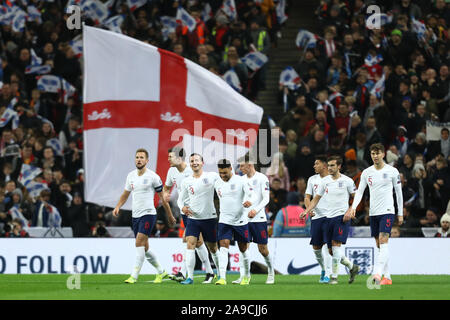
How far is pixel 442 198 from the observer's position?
24000 mm

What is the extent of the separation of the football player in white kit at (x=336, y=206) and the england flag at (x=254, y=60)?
31.1ft

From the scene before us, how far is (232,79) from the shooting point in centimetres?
2678

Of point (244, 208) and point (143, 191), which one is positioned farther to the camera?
point (143, 191)

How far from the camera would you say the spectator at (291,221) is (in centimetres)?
2253

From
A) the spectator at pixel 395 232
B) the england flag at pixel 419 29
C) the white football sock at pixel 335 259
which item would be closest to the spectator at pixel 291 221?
the spectator at pixel 395 232

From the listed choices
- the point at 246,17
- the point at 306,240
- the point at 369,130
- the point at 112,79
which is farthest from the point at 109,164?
the point at 246,17

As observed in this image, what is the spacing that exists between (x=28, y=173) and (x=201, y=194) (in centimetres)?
885

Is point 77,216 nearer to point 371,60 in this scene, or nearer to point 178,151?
point 178,151

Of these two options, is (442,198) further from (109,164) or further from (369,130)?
(109,164)

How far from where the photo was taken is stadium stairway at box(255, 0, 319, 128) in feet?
94.7

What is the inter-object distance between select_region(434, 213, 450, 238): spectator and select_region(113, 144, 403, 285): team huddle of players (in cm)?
487

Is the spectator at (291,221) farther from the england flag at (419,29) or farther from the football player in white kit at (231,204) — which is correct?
the england flag at (419,29)

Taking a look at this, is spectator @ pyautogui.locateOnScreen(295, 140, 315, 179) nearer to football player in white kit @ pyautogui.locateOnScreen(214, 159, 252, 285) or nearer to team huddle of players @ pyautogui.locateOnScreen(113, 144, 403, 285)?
team huddle of players @ pyautogui.locateOnScreen(113, 144, 403, 285)

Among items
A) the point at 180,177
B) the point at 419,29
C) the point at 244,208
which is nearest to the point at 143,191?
the point at 180,177
